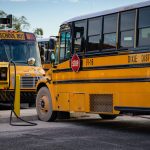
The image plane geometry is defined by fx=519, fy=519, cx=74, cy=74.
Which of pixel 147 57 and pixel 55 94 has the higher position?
pixel 147 57

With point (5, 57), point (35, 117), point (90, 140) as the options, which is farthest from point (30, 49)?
point (90, 140)

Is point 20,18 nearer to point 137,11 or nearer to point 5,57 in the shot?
point 5,57

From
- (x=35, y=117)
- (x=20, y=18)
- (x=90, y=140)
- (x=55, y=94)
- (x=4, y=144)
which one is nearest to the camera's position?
(x=4, y=144)

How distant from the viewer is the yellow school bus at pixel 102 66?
11.4 meters

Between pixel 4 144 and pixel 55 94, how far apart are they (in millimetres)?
4714

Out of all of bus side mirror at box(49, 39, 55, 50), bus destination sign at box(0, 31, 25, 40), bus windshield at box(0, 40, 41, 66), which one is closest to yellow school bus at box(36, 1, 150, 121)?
bus side mirror at box(49, 39, 55, 50)

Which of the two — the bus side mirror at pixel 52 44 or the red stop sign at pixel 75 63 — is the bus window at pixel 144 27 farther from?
the bus side mirror at pixel 52 44

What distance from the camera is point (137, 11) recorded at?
456 inches

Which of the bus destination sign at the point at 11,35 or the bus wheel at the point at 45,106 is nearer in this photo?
the bus wheel at the point at 45,106

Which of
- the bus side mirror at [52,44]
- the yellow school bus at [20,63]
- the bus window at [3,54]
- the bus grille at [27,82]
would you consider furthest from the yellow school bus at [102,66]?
the bus window at [3,54]

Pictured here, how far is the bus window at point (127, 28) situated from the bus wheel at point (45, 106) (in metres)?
3.49

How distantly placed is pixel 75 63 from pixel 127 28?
202cm

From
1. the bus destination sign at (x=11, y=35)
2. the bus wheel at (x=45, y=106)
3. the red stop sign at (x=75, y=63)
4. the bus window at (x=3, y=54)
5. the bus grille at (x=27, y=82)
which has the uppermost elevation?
the bus destination sign at (x=11, y=35)

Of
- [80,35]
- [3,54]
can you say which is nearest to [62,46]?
[80,35]
